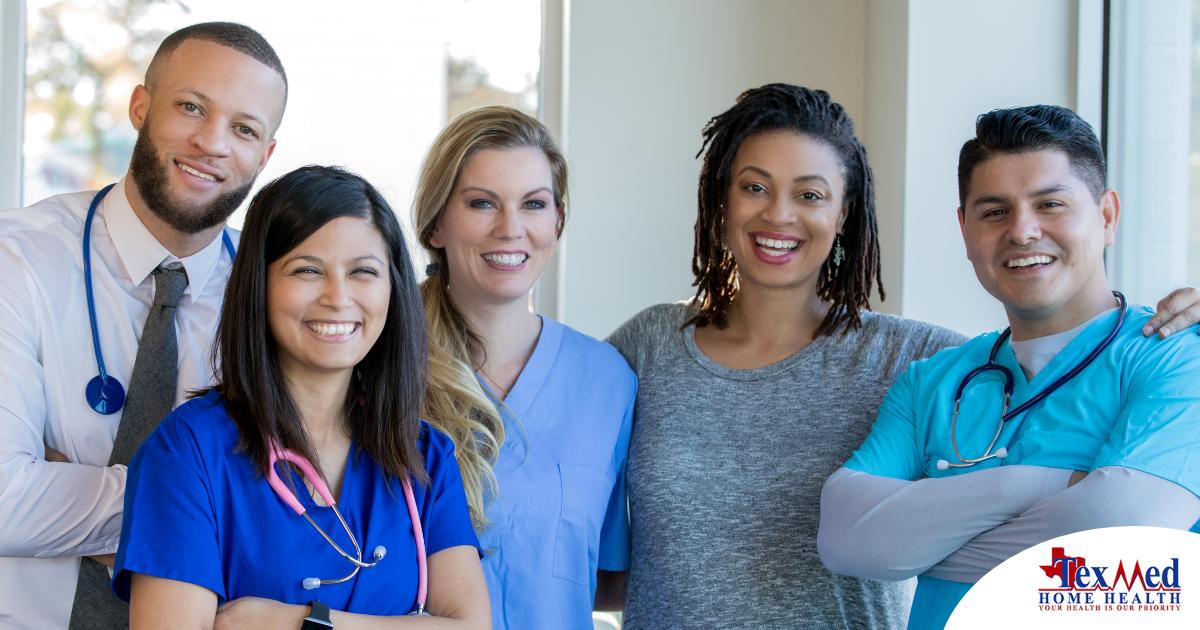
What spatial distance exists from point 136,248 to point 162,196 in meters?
0.11

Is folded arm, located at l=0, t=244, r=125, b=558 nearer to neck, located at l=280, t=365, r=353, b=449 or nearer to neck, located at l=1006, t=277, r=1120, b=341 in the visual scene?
neck, located at l=280, t=365, r=353, b=449

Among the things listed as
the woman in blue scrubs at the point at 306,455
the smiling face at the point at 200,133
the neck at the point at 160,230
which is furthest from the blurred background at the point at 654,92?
the woman in blue scrubs at the point at 306,455

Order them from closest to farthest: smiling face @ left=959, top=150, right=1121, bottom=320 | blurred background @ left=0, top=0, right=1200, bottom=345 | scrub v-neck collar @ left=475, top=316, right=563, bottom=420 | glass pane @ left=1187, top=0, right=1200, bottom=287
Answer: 1. smiling face @ left=959, top=150, right=1121, bottom=320
2. scrub v-neck collar @ left=475, top=316, right=563, bottom=420
3. glass pane @ left=1187, top=0, right=1200, bottom=287
4. blurred background @ left=0, top=0, right=1200, bottom=345

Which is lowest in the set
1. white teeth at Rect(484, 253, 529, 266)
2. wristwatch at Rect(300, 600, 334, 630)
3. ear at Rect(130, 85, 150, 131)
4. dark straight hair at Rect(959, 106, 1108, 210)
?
wristwatch at Rect(300, 600, 334, 630)

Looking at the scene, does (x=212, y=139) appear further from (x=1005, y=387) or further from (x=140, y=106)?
(x=1005, y=387)

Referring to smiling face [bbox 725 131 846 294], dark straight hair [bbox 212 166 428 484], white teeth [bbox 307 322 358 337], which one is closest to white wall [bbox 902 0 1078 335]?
smiling face [bbox 725 131 846 294]

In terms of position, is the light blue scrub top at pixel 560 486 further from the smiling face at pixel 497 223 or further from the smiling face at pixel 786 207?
the smiling face at pixel 786 207

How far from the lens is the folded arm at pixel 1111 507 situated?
1103 millimetres

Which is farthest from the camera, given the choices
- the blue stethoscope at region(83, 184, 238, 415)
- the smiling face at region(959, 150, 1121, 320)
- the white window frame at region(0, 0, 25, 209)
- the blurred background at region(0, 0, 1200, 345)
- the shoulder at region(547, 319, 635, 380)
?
the white window frame at region(0, 0, 25, 209)

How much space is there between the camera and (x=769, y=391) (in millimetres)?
1712

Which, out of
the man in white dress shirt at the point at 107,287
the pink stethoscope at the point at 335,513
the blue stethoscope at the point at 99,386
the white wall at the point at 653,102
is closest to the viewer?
the pink stethoscope at the point at 335,513

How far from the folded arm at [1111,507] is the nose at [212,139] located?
1487mm

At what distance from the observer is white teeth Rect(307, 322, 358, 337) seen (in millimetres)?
1288

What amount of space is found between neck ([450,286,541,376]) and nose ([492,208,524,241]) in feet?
0.49
